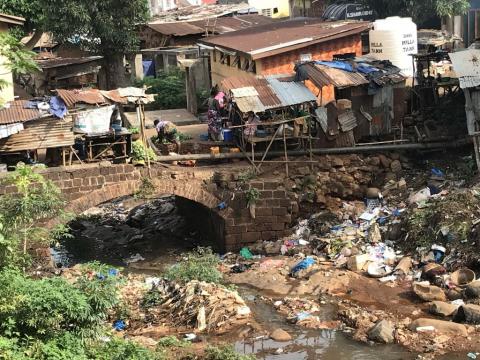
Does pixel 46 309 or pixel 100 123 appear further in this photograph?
pixel 100 123

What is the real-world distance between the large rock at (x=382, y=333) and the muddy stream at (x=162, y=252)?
0.44ft

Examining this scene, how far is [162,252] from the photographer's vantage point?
1916cm

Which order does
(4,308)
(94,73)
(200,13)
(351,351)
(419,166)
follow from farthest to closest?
(200,13) < (94,73) < (419,166) < (351,351) < (4,308)

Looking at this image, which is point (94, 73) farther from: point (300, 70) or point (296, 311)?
point (296, 311)

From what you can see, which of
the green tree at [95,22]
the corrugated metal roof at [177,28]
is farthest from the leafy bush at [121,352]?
the corrugated metal roof at [177,28]

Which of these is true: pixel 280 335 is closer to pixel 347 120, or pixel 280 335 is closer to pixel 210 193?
pixel 210 193

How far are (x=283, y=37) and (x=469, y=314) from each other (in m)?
11.9

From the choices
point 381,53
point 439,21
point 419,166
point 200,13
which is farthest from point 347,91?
point 200,13

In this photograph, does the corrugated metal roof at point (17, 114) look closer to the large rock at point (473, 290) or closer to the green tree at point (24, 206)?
the green tree at point (24, 206)

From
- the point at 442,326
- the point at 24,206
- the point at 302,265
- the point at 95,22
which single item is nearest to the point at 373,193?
the point at 302,265

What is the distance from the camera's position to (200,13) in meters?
34.8

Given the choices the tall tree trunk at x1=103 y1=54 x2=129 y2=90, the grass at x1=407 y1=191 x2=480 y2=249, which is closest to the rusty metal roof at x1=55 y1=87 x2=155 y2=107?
the grass at x1=407 y1=191 x2=480 y2=249

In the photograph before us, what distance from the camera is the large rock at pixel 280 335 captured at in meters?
12.8

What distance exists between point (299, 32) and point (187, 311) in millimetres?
11935
